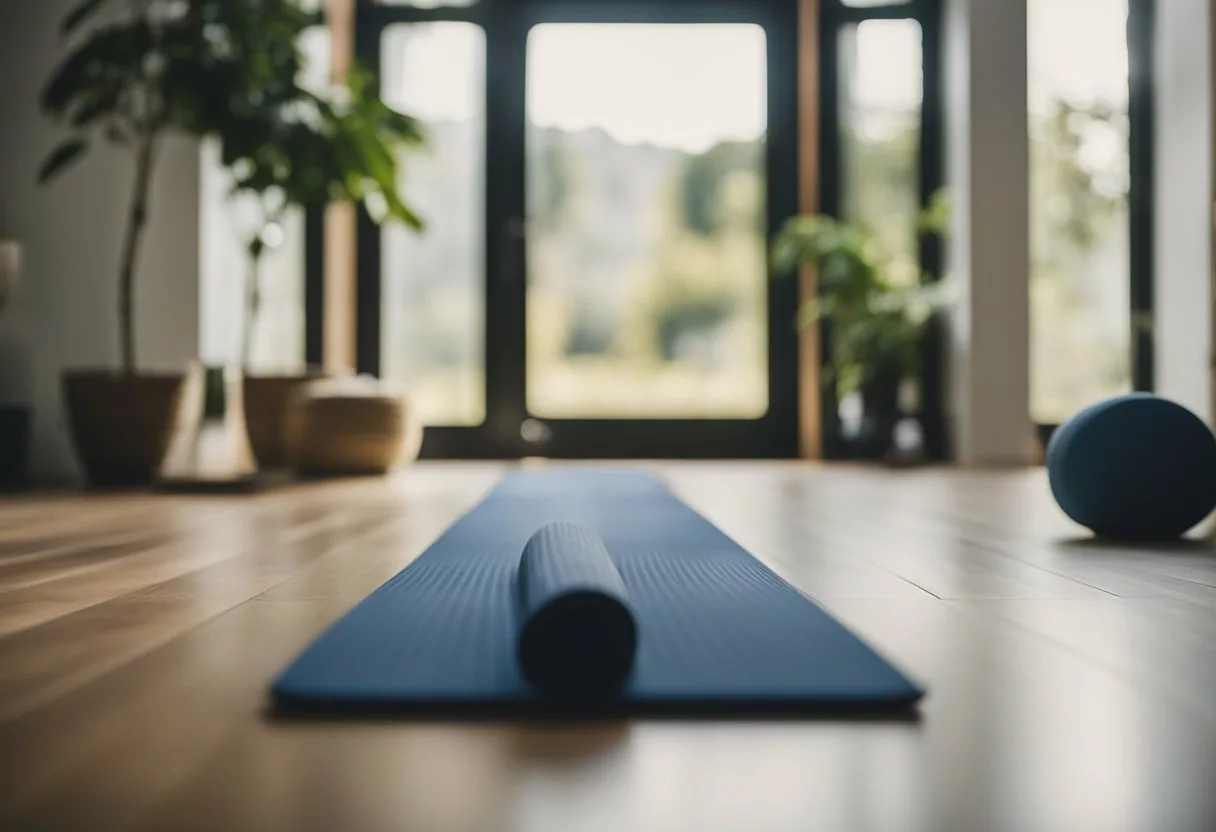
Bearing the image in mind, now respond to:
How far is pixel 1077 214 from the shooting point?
434 centimetres

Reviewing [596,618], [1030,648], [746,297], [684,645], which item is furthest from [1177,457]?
[746,297]

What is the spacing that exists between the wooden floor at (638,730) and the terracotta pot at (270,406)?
2.10m

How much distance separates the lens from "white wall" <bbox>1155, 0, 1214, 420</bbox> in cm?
370

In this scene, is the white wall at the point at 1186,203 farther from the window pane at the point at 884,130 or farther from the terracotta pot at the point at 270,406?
the terracotta pot at the point at 270,406

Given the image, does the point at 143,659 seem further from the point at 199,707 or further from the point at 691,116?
the point at 691,116

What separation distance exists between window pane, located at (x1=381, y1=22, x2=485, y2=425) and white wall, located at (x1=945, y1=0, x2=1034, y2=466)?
1945 mm

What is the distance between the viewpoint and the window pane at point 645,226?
4.66 meters

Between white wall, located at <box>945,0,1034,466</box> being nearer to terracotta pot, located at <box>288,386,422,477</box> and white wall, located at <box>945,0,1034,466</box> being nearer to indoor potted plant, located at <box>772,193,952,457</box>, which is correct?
indoor potted plant, located at <box>772,193,952,457</box>

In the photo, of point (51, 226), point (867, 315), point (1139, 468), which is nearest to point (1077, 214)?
point (867, 315)

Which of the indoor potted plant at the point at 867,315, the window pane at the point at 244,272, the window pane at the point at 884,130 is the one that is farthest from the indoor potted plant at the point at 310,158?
the window pane at the point at 884,130

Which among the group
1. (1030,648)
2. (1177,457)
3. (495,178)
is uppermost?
(495,178)

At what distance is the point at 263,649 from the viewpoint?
1.02 m

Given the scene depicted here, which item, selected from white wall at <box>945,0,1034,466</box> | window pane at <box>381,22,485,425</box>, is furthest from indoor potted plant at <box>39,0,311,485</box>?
white wall at <box>945,0,1034,466</box>

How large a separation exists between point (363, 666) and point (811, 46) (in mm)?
4229
